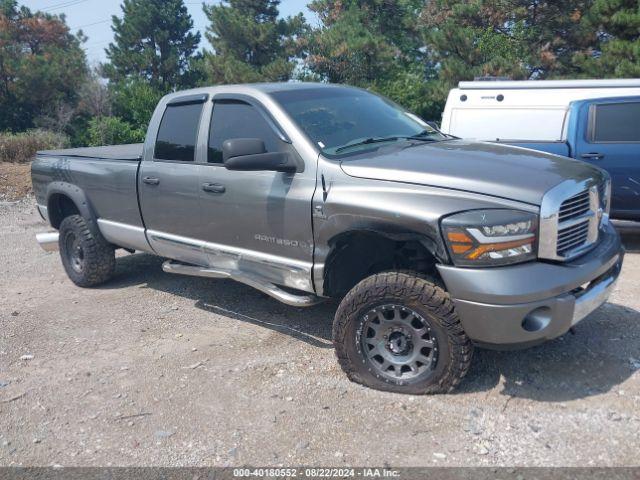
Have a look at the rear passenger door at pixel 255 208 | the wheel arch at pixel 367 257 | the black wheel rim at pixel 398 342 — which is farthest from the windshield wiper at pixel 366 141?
the black wheel rim at pixel 398 342

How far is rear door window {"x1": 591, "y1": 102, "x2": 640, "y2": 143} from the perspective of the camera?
286 inches

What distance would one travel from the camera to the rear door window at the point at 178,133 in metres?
5.13

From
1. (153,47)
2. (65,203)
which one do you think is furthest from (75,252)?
(153,47)

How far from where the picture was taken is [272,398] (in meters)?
3.94

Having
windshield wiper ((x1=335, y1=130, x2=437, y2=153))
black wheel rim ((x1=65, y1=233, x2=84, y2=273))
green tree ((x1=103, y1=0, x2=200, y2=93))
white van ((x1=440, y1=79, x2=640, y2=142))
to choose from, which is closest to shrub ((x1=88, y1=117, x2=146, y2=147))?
green tree ((x1=103, y1=0, x2=200, y2=93))

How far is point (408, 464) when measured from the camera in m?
3.18

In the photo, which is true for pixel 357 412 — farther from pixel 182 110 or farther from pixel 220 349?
pixel 182 110

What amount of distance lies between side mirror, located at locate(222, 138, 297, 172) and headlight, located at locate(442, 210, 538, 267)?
1319mm

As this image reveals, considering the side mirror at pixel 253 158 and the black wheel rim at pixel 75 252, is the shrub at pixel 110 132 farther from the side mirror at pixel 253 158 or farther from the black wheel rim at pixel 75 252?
the side mirror at pixel 253 158

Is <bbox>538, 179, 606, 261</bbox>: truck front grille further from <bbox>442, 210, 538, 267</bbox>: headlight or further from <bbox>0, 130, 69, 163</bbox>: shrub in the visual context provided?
<bbox>0, 130, 69, 163</bbox>: shrub

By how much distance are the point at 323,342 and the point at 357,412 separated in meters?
1.13

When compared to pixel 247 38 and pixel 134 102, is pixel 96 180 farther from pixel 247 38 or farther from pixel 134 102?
pixel 247 38

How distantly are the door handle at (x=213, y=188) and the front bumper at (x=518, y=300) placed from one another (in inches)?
76.9

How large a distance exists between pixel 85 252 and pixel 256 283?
255 centimetres
